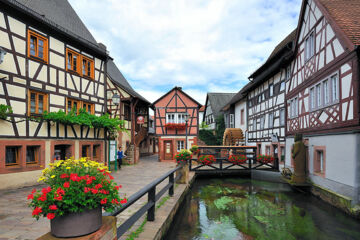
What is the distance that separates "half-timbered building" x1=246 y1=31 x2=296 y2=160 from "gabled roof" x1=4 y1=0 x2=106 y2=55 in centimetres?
1134

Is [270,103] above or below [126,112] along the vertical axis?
above

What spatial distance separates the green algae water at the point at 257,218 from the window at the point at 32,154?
22.0 feet

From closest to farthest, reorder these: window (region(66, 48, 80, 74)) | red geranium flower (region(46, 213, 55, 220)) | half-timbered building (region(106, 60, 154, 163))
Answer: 1. red geranium flower (region(46, 213, 55, 220))
2. window (region(66, 48, 80, 74))
3. half-timbered building (region(106, 60, 154, 163))

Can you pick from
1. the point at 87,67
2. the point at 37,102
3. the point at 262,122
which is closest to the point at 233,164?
the point at 262,122

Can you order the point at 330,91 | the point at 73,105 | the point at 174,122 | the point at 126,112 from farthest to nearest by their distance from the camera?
the point at 174,122, the point at 126,112, the point at 73,105, the point at 330,91

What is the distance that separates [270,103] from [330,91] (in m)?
7.98

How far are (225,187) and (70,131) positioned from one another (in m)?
8.75

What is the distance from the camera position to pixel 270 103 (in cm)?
1766

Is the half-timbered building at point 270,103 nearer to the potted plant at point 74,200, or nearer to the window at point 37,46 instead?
the window at point 37,46

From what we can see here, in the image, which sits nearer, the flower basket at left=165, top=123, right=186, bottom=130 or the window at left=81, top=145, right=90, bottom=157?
the window at left=81, top=145, right=90, bottom=157

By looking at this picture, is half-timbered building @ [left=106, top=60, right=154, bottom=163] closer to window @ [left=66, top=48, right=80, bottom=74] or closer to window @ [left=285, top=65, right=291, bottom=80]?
window @ [left=66, top=48, right=80, bottom=74]

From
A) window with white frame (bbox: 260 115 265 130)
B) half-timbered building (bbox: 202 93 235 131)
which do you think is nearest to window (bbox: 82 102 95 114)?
window with white frame (bbox: 260 115 265 130)

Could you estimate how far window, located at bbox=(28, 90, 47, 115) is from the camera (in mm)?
10305

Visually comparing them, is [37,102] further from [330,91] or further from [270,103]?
[270,103]
